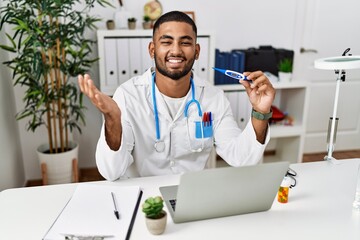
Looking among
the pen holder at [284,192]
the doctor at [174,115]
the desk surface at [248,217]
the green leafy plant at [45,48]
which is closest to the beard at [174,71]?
the doctor at [174,115]

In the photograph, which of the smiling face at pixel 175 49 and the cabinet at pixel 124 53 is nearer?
the smiling face at pixel 175 49

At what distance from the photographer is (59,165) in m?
2.29

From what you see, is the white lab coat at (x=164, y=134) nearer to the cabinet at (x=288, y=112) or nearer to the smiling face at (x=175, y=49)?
the smiling face at (x=175, y=49)

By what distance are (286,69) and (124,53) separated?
1.25 m

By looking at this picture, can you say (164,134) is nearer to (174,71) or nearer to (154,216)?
(174,71)

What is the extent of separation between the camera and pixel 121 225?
0.90m

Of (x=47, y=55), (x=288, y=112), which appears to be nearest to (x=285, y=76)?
(x=288, y=112)

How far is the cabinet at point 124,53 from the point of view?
2295 millimetres

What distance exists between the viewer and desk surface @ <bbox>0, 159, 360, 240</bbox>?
0.88 meters

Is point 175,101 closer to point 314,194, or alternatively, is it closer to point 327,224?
point 314,194

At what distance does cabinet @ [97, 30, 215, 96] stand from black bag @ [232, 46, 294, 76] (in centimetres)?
36

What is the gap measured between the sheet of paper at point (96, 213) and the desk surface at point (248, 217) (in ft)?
0.10

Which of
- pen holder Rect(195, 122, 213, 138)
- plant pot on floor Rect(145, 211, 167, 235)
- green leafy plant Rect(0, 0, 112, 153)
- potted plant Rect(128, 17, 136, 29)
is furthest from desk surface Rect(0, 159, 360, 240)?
potted plant Rect(128, 17, 136, 29)

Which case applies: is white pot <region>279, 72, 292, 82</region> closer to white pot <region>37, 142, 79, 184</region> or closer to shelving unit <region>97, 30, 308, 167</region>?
shelving unit <region>97, 30, 308, 167</region>
